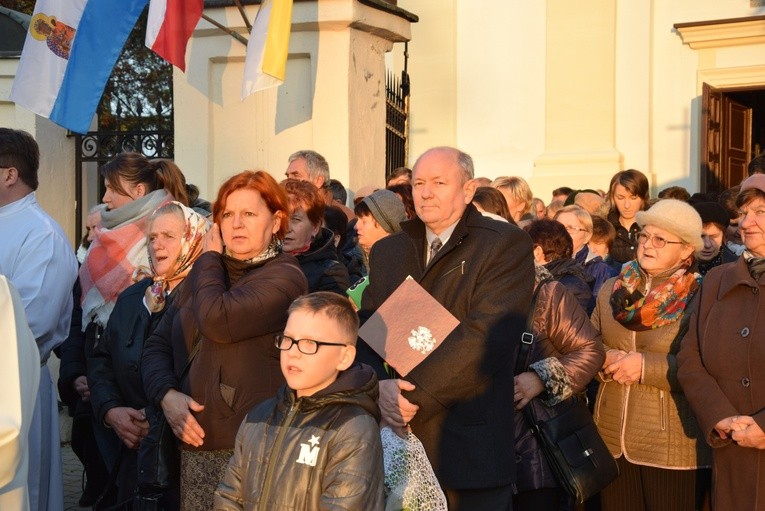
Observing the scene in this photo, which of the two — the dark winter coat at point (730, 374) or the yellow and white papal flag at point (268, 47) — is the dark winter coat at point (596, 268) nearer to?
the dark winter coat at point (730, 374)

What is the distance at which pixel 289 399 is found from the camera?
13.0 ft

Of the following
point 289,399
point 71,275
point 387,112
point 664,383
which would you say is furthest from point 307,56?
point 289,399

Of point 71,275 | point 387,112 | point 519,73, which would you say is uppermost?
point 519,73

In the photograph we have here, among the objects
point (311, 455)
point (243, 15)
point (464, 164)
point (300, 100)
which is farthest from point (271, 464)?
point (243, 15)

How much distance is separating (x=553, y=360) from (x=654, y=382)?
2.02ft

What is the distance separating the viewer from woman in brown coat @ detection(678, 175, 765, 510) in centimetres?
505

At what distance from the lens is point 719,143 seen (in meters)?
14.4

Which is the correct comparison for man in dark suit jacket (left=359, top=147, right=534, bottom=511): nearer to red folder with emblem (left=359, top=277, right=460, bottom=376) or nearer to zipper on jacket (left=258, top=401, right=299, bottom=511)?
red folder with emblem (left=359, top=277, right=460, bottom=376)

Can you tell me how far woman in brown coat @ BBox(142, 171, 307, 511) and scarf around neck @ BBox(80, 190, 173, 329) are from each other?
Answer: 143 centimetres

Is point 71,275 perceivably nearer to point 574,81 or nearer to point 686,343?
point 686,343

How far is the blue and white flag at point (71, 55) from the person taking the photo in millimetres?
8703

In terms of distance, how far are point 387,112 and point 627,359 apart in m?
3.96

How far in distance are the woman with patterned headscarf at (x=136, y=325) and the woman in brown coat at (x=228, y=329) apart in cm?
59

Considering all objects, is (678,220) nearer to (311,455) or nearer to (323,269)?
(323,269)
